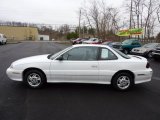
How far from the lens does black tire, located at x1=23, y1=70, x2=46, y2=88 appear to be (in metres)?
7.45

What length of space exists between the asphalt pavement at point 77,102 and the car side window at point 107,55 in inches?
39.1

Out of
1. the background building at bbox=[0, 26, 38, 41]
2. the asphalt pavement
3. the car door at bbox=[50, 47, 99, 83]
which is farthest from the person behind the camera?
the background building at bbox=[0, 26, 38, 41]

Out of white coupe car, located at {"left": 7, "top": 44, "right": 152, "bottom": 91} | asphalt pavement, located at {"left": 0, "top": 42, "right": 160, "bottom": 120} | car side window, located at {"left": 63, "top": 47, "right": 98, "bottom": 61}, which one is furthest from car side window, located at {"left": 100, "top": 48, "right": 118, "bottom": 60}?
asphalt pavement, located at {"left": 0, "top": 42, "right": 160, "bottom": 120}

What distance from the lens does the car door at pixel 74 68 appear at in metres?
7.39

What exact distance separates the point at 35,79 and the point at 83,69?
1487 mm

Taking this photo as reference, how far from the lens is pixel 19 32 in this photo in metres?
113

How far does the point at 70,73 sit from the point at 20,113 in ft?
8.13

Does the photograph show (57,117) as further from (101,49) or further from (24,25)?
(24,25)

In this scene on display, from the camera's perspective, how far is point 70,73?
739 centimetres

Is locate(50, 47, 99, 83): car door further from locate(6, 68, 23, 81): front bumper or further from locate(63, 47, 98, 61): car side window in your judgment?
locate(6, 68, 23, 81): front bumper

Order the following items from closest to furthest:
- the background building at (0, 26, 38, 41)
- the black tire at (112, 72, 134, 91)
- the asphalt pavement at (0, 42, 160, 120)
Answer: the asphalt pavement at (0, 42, 160, 120), the black tire at (112, 72, 134, 91), the background building at (0, 26, 38, 41)

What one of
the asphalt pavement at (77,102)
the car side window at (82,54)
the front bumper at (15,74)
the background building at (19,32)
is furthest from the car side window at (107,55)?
the background building at (19,32)

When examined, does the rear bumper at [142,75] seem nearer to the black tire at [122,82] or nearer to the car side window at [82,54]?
the black tire at [122,82]

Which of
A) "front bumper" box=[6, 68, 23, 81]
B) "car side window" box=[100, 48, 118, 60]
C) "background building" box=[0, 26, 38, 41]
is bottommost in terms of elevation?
"front bumper" box=[6, 68, 23, 81]
